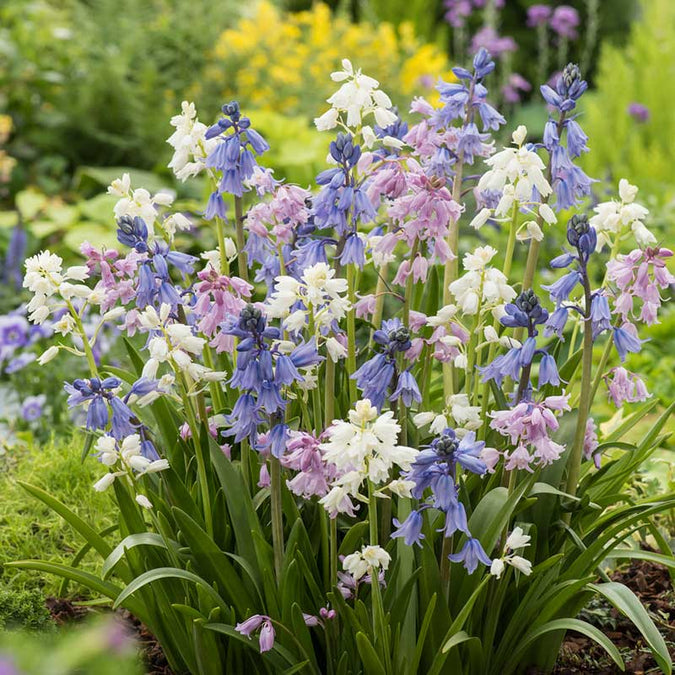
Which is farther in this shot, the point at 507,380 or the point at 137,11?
the point at 137,11

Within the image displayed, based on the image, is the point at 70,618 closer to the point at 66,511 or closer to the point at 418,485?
the point at 66,511

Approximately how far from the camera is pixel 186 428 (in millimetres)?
2250

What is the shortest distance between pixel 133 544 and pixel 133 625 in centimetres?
72

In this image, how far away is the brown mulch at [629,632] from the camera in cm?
245

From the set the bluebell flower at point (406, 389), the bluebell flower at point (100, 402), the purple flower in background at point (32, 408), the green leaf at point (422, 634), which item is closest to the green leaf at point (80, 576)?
the bluebell flower at point (100, 402)

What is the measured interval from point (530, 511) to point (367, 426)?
29.6 inches

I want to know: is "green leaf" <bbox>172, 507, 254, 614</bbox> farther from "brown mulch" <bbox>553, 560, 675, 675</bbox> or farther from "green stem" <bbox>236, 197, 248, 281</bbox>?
"brown mulch" <bbox>553, 560, 675, 675</bbox>

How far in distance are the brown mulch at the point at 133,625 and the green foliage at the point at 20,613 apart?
0.50ft

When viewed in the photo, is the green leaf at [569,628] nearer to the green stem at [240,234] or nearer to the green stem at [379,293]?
the green stem at [379,293]

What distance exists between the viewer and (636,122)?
7.54m

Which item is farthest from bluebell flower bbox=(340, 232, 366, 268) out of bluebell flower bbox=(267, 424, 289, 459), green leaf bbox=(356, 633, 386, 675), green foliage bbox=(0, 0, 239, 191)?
green foliage bbox=(0, 0, 239, 191)

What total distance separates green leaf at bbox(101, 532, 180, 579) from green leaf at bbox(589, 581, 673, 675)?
34.9 inches

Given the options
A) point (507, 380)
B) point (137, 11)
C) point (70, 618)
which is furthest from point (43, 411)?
point (137, 11)

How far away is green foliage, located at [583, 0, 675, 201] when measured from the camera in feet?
22.5
